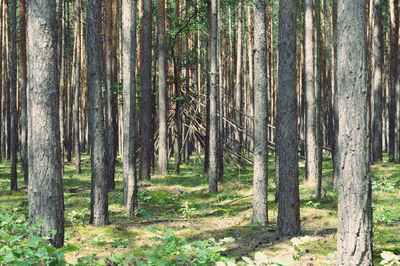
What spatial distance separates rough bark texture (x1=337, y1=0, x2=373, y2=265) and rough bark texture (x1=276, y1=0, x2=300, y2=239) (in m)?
2.34

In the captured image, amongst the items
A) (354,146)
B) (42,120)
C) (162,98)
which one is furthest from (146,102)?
(354,146)

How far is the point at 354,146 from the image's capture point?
15.3 ft

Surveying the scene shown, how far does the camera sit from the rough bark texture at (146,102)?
605 inches

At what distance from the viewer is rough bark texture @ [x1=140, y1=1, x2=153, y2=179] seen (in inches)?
605

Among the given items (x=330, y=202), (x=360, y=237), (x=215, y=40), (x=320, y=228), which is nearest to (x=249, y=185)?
(x=330, y=202)

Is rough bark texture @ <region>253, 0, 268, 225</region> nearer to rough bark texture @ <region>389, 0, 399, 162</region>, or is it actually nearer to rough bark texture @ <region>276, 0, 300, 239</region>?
rough bark texture @ <region>276, 0, 300, 239</region>

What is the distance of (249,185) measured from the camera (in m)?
14.3

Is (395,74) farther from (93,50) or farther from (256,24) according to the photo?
(93,50)

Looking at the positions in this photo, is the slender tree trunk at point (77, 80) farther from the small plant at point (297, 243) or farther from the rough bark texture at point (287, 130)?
the small plant at point (297, 243)

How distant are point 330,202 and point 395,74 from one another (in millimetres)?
12451

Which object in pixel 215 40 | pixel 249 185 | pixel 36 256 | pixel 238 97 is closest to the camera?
pixel 36 256

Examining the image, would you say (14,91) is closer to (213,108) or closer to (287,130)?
(213,108)

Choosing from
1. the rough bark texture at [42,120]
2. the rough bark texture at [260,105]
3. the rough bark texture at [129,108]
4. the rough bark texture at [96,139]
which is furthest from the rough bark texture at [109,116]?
the rough bark texture at [42,120]

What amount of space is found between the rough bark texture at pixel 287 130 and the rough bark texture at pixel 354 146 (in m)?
2.34
